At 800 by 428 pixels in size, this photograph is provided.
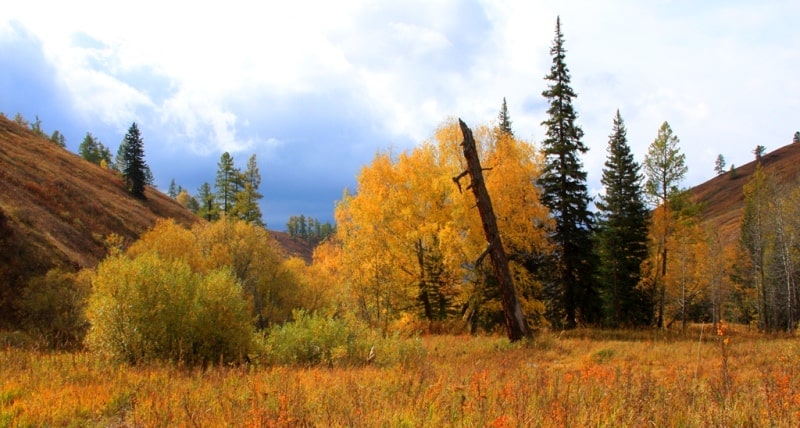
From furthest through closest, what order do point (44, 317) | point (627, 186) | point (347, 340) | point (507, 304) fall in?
point (627, 186) < point (44, 317) < point (507, 304) < point (347, 340)

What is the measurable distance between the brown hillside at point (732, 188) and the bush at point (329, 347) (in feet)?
348

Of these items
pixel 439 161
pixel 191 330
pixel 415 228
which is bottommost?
pixel 191 330

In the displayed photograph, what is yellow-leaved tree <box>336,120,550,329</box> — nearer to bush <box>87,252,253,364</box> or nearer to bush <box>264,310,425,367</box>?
bush <box>264,310,425,367</box>

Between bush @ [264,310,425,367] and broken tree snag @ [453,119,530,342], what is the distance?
431 centimetres

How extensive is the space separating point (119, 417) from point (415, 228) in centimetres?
1589

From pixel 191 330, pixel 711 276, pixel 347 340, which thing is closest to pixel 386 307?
pixel 347 340

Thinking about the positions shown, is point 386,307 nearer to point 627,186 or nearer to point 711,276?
point 627,186

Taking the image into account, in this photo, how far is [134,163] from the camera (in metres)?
68.5

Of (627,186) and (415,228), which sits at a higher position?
(627,186)

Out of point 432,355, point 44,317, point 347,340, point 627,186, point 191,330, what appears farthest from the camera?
point 627,186

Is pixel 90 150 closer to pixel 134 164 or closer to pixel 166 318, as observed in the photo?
pixel 134 164

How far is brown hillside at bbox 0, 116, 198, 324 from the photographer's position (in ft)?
95.0

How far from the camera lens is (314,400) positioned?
4.99 m

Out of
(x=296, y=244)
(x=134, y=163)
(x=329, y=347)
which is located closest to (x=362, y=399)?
(x=329, y=347)
